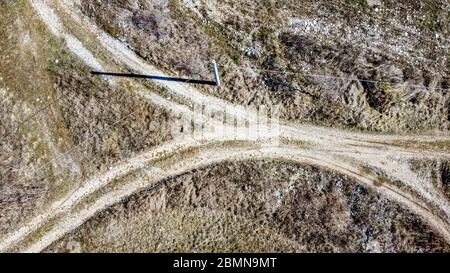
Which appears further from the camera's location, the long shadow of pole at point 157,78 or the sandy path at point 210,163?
the sandy path at point 210,163

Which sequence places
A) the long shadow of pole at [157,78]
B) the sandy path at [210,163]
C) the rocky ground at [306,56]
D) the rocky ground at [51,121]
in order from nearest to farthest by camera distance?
1. the rocky ground at [51,121]
2. the long shadow of pole at [157,78]
3. the sandy path at [210,163]
4. the rocky ground at [306,56]

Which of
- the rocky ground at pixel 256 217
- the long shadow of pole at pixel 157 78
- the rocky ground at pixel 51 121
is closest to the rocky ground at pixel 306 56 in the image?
the long shadow of pole at pixel 157 78

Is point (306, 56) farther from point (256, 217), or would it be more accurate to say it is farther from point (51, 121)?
point (51, 121)

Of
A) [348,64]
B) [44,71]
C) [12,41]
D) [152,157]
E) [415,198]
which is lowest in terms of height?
[415,198]

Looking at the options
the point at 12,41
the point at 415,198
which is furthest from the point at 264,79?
the point at 12,41

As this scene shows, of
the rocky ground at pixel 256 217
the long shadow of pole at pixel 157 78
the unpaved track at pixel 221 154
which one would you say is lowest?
the rocky ground at pixel 256 217

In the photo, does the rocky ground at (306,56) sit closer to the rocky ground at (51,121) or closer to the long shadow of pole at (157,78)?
the long shadow of pole at (157,78)

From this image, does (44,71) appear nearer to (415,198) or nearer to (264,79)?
(264,79)

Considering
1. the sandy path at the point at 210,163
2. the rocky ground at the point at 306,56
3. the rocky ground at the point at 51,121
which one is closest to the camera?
the rocky ground at the point at 51,121
